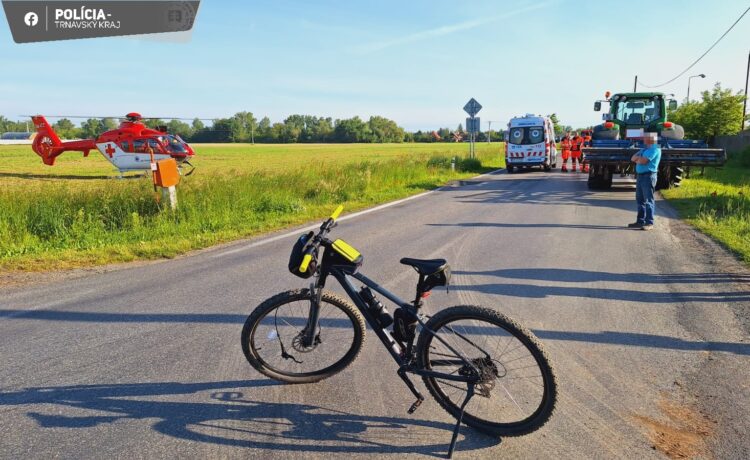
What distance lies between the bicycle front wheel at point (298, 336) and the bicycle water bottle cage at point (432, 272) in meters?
0.75

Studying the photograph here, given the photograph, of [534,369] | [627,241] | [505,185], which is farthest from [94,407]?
[505,185]

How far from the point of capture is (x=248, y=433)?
9.32 ft

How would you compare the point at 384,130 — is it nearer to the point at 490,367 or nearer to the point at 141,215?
the point at 141,215

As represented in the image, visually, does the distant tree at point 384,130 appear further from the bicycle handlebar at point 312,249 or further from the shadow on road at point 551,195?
the bicycle handlebar at point 312,249

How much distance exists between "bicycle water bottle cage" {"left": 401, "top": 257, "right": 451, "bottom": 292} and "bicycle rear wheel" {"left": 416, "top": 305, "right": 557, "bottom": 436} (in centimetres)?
18

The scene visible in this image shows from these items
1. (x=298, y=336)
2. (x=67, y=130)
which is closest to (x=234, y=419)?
(x=298, y=336)

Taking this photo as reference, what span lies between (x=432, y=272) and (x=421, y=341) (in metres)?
0.47

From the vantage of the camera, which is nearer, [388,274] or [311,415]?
[311,415]

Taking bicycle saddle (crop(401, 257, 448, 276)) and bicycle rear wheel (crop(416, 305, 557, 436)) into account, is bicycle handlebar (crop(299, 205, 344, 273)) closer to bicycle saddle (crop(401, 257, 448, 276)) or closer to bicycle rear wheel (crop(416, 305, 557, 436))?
bicycle saddle (crop(401, 257, 448, 276))

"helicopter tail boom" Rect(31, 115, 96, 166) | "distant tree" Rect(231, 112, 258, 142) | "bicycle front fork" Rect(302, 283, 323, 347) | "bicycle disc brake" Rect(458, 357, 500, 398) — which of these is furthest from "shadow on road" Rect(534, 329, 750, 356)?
"distant tree" Rect(231, 112, 258, 142)

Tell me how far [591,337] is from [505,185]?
45.0 ft

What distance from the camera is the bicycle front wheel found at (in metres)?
3.29

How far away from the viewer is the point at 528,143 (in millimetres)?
23297

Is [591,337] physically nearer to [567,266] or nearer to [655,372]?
[655,372]
